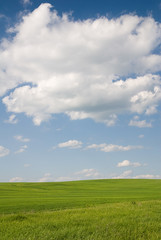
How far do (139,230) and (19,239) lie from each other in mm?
5207

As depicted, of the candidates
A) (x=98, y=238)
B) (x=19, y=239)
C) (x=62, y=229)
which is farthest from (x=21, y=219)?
(x=98, y=238)

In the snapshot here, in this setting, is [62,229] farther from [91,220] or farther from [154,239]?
[154,239]

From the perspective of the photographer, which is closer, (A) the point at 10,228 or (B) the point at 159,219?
(A) the point at 10,228

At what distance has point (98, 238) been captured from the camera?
29.4 ft

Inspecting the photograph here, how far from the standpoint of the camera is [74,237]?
30.7ft

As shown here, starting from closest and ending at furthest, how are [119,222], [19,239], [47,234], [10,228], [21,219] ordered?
[19,239] < [47,234] < [10,228] < [119,222] < [21,219]

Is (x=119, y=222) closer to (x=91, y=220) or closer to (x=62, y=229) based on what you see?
(x=91, y=220)

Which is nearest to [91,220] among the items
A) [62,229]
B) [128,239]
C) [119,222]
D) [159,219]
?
[119,222]

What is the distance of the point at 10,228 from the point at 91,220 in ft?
13.9

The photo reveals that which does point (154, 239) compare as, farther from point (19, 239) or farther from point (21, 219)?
point (21, 219)

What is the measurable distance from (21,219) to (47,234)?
13.4ft

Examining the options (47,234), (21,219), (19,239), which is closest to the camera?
(19,239)

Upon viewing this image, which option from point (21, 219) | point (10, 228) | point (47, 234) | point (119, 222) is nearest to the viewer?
point (47, 234)

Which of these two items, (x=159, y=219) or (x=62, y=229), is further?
(x=159, y=219)
